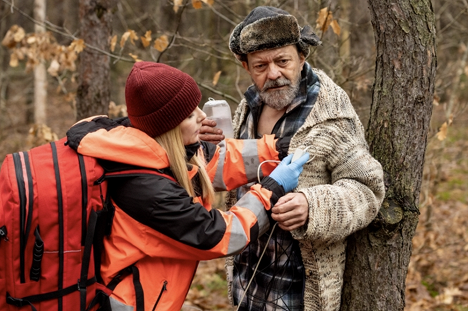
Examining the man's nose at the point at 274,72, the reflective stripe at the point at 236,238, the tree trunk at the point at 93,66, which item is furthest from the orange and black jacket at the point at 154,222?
the tree trunk at the point at 93,66

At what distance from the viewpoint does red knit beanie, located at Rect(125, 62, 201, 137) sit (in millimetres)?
1936

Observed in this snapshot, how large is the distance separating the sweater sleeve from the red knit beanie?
0.66 metres

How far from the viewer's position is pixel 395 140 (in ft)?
7.52

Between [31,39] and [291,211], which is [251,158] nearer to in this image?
[291,211]

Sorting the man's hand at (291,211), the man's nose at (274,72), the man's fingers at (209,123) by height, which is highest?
the man's nose at (274,72)

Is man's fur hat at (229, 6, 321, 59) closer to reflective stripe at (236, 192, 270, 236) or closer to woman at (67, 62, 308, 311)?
woman at (67, 62, 308, 311)

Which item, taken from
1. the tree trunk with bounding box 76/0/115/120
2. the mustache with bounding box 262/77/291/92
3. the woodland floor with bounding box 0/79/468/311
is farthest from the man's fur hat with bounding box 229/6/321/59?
the woodland floor with bounding box 0/79/468/311

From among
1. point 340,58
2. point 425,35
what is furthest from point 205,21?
point 425,35

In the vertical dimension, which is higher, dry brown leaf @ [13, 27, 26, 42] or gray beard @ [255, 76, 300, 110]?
dry brown leaf @ [13, 27, 26, 42]

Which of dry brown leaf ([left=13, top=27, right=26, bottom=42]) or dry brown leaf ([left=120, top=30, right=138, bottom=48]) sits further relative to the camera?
dry brown leaf ([left=13, top=27, right=26, bottom=42])

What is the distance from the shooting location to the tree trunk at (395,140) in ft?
7.22

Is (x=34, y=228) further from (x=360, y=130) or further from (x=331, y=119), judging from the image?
(x=360, y=130)

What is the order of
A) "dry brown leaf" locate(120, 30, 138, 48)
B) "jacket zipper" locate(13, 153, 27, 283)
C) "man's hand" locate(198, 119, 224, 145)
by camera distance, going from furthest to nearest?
"dry brown leaf" locate(120, 30, 138, 48)
"man's hand" locate(198, 119, 224, 145)
"jacket zipper" locate(13, 153, 27, 283)

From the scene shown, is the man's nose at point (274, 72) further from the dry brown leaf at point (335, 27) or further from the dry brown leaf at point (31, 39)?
the dry brown leaf at point (31, 39)
